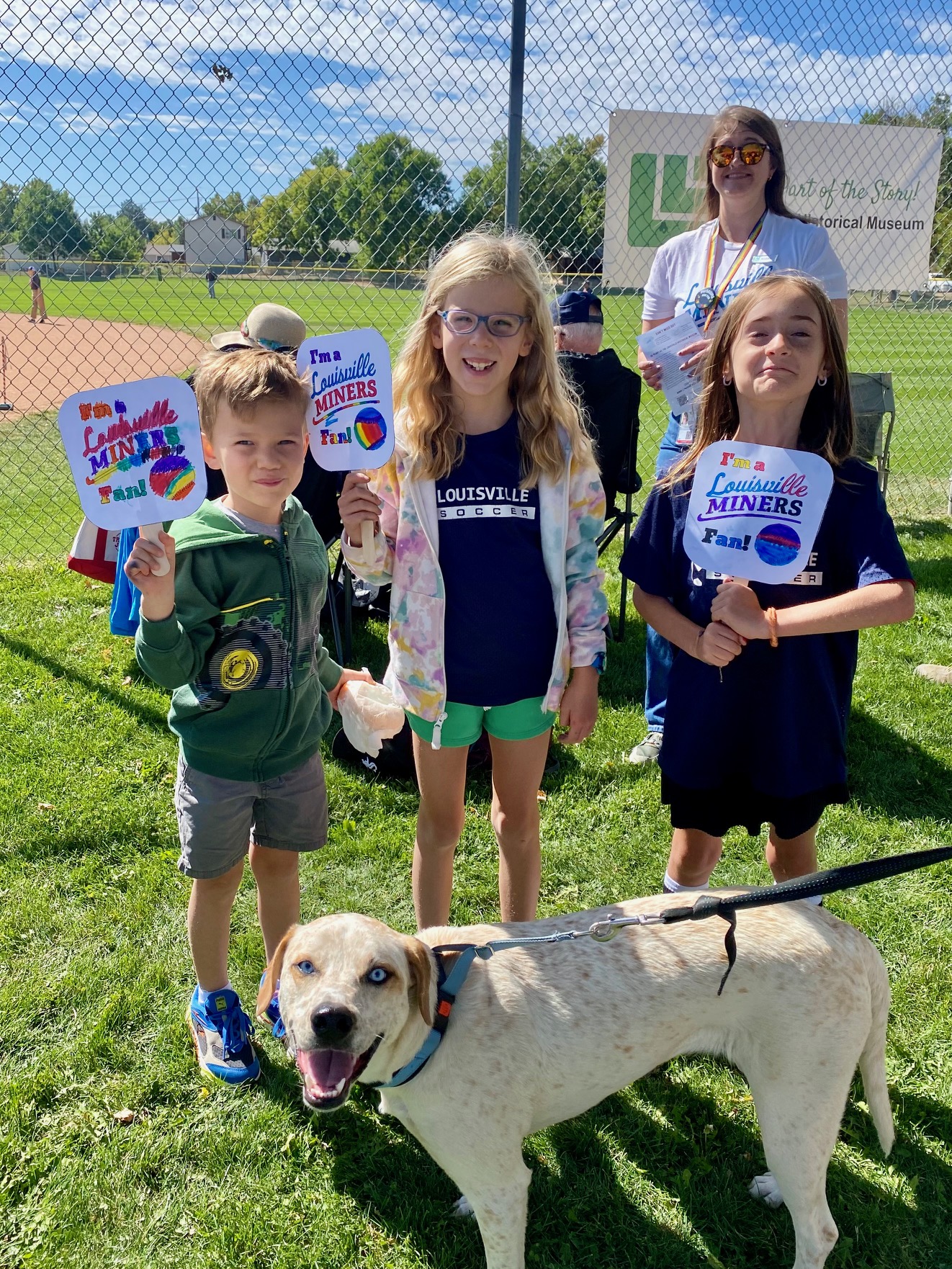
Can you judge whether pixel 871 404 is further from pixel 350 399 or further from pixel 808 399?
pixel 350 399

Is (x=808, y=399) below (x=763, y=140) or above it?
below

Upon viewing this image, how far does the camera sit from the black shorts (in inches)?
99.7

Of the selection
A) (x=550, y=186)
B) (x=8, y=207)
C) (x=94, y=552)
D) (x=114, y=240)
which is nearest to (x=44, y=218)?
(x=8, y=207)

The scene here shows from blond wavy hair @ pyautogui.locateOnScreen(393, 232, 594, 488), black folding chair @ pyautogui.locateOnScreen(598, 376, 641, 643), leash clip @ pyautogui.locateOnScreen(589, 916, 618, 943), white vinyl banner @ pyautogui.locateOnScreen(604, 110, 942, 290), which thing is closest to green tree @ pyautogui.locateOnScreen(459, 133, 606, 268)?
white vinyl banner @ pyautogui.locateOnScreen(604, 110, 942, 290)

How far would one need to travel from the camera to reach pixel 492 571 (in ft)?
8.63

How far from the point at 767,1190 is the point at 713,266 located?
11.0ft

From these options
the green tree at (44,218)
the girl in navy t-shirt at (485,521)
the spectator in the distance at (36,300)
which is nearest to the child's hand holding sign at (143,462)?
the girl in navy t-shirt at (485,521)

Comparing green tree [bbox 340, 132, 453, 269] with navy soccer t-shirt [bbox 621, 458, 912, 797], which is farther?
green tree [bbox 340, 132, 453, 269]

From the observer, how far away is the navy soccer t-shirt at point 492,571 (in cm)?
262

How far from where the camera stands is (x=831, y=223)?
8773 mm

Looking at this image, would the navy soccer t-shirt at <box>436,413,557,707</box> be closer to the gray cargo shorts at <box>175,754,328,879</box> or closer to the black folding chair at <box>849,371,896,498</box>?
the gray cargo shorts at <box>175,754,328,879</box>

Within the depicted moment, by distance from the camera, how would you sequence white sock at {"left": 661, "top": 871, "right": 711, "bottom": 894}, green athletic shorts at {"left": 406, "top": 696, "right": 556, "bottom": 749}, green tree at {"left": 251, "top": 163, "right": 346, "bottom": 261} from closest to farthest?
green athletic shorts at {"left": 406, "top": 696, "right": 556, "bottom": 749}
white sock at {"left": 661, "top": 871, "right": 711, "bottom": 894}
green tree at {"left": 251, "top": 163, "right": 346, "bottom": 261}

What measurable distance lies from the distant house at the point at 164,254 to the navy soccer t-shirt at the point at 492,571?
7.19m

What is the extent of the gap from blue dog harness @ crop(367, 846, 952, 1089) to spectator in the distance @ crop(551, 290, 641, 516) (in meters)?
3.72
